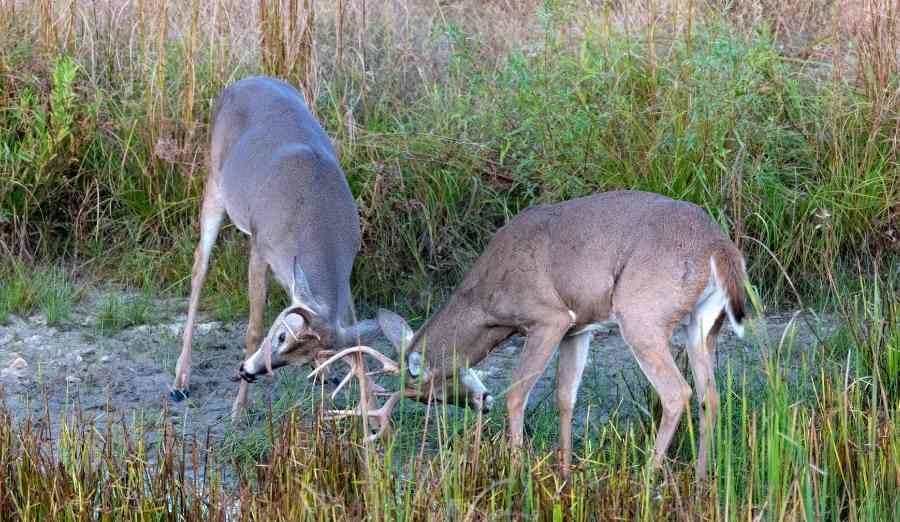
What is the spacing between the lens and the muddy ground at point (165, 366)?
245 inches

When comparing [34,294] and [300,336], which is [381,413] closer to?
[300,336]

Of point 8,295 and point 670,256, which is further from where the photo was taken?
point 8,295

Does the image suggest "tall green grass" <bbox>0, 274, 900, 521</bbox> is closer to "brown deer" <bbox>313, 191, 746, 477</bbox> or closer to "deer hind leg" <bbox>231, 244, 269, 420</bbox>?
"brown deer" <bbox>313, 191, 746, 477</bbox>

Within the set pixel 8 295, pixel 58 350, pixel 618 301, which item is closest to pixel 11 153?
pixel 8 295

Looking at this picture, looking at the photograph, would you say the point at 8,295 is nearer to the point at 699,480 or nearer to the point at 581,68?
the point at 581,68

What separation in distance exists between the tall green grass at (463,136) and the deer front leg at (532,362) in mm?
1634

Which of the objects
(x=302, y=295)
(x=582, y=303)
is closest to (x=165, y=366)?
(x=302, y=295)

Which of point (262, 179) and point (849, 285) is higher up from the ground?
point (262, 179)

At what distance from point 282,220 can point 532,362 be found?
4.68ft

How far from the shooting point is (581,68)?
25.5 feet

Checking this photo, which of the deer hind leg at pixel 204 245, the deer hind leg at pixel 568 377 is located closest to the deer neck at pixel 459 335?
the deer hind leg at pixel 568 377

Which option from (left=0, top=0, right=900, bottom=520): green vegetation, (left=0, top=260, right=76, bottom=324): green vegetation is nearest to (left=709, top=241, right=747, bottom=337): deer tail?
(left=0, top=0, right=900, bottom=520): green vegetation

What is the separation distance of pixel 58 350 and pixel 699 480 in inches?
141

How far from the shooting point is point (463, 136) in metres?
7.81
